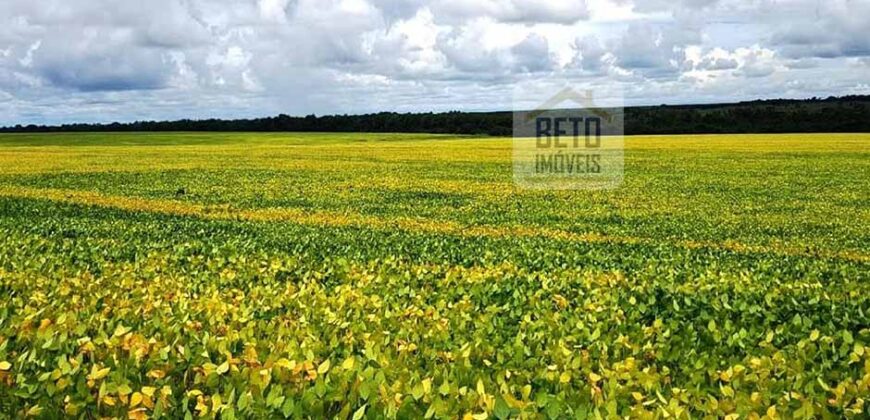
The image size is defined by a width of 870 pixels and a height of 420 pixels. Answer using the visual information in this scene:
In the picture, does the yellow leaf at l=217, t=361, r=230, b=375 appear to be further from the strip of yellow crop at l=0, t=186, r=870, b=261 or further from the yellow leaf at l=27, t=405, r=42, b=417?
the strip of yellow crop at l=0, t=186, r=870, b=261

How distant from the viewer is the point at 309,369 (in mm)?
6180

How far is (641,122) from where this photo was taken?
4739 inches

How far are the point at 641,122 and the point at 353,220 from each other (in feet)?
322

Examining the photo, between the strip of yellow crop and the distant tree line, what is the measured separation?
84.8m

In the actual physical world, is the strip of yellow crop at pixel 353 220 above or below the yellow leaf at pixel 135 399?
below

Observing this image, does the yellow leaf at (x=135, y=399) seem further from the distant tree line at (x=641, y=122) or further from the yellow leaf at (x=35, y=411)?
the distant tree line at (x=641, y=122)

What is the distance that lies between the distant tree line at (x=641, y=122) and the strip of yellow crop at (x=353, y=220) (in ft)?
278

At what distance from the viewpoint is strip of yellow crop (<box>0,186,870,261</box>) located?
899 inches

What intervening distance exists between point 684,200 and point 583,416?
33.1 m

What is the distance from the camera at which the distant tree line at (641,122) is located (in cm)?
11144

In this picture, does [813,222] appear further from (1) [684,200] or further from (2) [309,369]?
(2) [309,369]

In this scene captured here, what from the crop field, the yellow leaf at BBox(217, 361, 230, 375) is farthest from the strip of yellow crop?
the yellow leaf at BBox(217, 361, 230, 375)

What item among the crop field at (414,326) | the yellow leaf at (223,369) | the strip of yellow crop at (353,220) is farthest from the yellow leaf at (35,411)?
the strip of yellow crop at (353,220)

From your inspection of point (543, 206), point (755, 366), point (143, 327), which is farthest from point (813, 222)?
point (143, 327)
